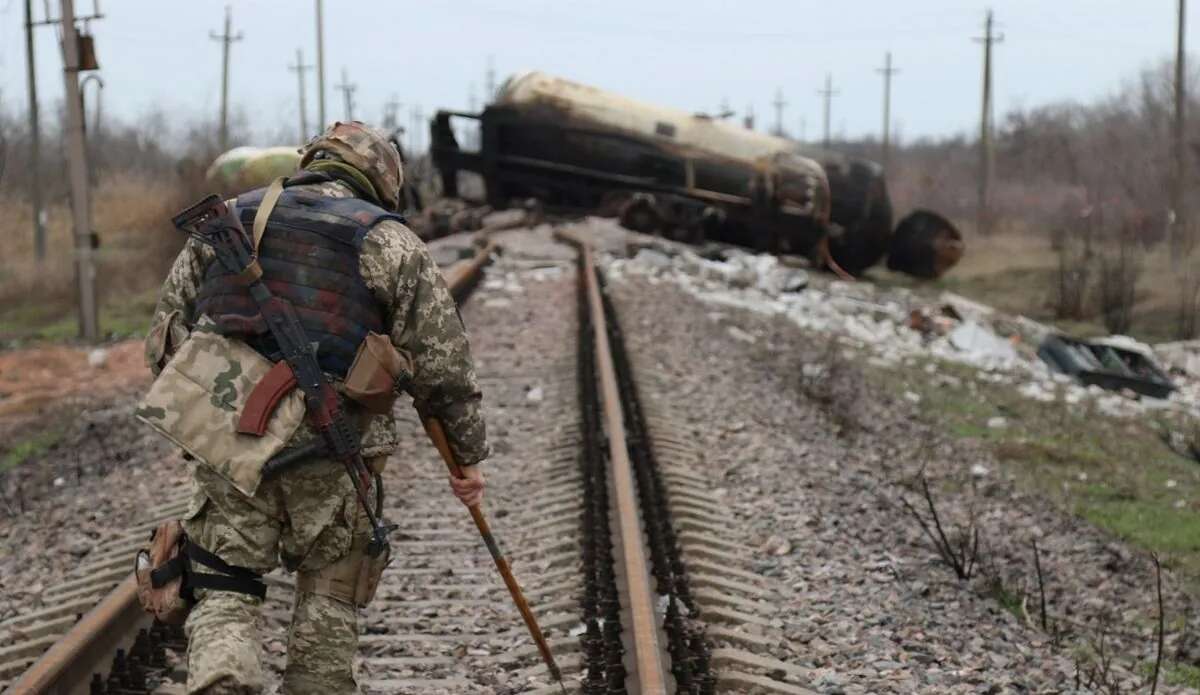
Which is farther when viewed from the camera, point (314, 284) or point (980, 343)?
point (980, 343)

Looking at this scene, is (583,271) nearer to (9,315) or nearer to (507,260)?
(507,260)

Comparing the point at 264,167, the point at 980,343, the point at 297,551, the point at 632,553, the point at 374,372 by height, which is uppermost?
the point at 264,167


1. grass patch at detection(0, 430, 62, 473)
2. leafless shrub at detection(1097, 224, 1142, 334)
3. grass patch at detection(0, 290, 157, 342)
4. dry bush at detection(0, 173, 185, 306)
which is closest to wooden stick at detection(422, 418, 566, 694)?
grass patch at detection(0, 430, 62, 473)

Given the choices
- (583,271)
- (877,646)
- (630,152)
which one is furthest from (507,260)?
(877,646)

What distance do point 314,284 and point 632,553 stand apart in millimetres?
2262

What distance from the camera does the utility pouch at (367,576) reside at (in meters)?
3.82

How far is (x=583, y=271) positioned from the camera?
53.2ft

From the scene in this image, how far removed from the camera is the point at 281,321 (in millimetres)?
3566

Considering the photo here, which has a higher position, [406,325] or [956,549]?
[406,325]

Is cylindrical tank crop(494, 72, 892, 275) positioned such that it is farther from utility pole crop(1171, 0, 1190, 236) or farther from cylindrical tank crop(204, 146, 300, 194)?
cylindrical tank crop(204, 146, 300, 194)

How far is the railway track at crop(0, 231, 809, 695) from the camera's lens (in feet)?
14.7

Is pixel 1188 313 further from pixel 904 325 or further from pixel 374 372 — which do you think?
pixel 374 372

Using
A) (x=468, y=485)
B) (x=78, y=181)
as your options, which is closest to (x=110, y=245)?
(x=78, y=181)

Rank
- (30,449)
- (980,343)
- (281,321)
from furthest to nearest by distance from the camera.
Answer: (980,343) < (30,449) < (281,321)
